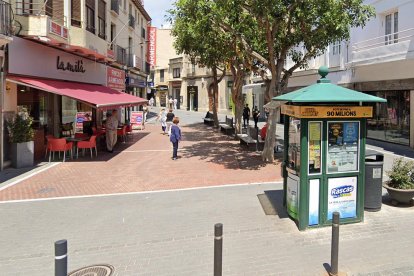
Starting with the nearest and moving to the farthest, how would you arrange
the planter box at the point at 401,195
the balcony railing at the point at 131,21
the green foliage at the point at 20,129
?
the planter box at the point at 401,195, the green foliage at the point at 20,129, the balcony railing at the point at 131,21

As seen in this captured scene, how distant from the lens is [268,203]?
779 cm

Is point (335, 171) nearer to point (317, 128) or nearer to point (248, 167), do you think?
point (317, 128)

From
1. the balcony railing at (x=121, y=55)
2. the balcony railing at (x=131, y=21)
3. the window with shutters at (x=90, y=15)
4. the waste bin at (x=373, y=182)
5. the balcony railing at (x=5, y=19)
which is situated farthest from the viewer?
the balcony railing at (x=131, y=21)

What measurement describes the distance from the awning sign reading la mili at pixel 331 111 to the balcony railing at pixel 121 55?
65.4ft

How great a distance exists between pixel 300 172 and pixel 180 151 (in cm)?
1005

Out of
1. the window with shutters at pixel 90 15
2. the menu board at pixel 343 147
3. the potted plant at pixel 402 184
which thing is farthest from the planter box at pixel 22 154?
the potted plant at pixel 402 184

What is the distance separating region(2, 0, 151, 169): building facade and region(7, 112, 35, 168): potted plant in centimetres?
38

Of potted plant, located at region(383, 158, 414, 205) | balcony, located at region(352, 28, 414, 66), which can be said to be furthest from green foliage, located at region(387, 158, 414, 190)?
balcony, located at region(352, 28, 414, 66)

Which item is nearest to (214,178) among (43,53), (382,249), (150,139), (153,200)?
(153,200)

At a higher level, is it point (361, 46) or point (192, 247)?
point (361, 46)

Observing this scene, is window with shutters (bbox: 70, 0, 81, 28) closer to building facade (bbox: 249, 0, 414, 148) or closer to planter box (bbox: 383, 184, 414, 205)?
building facade (bbox: 249, 0, 414, 148)

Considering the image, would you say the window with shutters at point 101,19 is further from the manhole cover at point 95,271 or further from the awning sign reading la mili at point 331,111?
the manhole cover at point 95,271

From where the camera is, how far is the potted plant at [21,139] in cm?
1177

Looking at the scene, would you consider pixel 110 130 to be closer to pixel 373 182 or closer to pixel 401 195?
pixel 373 182
